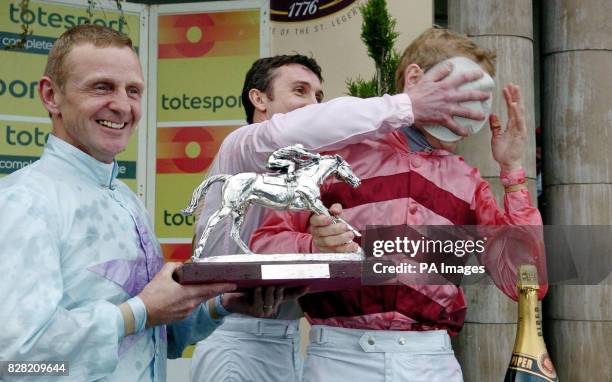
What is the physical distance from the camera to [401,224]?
73.8 inches

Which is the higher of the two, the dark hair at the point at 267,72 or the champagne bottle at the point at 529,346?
the dark hair at the point at 267,72

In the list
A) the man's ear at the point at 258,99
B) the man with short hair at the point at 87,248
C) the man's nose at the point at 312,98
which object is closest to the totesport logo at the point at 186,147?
the man's ear at the point at 258,99

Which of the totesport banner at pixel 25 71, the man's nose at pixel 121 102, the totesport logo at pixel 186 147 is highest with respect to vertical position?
the totesport banner at pixel 25 71

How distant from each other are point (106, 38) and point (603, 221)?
122 inches

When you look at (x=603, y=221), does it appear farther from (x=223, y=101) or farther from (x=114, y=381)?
(x=114, y=381)

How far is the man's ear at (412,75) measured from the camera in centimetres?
198

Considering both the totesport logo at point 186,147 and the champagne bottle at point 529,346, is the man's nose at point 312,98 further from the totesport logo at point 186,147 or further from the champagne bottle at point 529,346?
the totesport logo at point 186,147

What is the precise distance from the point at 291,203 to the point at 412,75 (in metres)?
0.44

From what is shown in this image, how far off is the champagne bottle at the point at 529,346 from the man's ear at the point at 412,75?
0.47 m

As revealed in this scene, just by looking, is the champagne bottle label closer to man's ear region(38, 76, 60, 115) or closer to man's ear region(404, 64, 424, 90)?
man's ear region(404, 64, 424, 90)

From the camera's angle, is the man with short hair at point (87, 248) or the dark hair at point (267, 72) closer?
the man with short hair at point (87, 248)

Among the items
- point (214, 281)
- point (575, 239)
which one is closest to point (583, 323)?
point (575, 239)

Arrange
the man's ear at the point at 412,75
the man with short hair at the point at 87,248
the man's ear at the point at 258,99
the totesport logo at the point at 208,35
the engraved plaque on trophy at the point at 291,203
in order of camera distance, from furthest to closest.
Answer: the totesport logo at the point at 208,35 → the man's ear at the point at 258,99 → the man's ear at the point at 412,75 → the engraved plaque on trophy at the point at 291,203 → the man with short hair at the point at 87,248

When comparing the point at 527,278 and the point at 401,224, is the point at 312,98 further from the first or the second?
the point at 527,278
